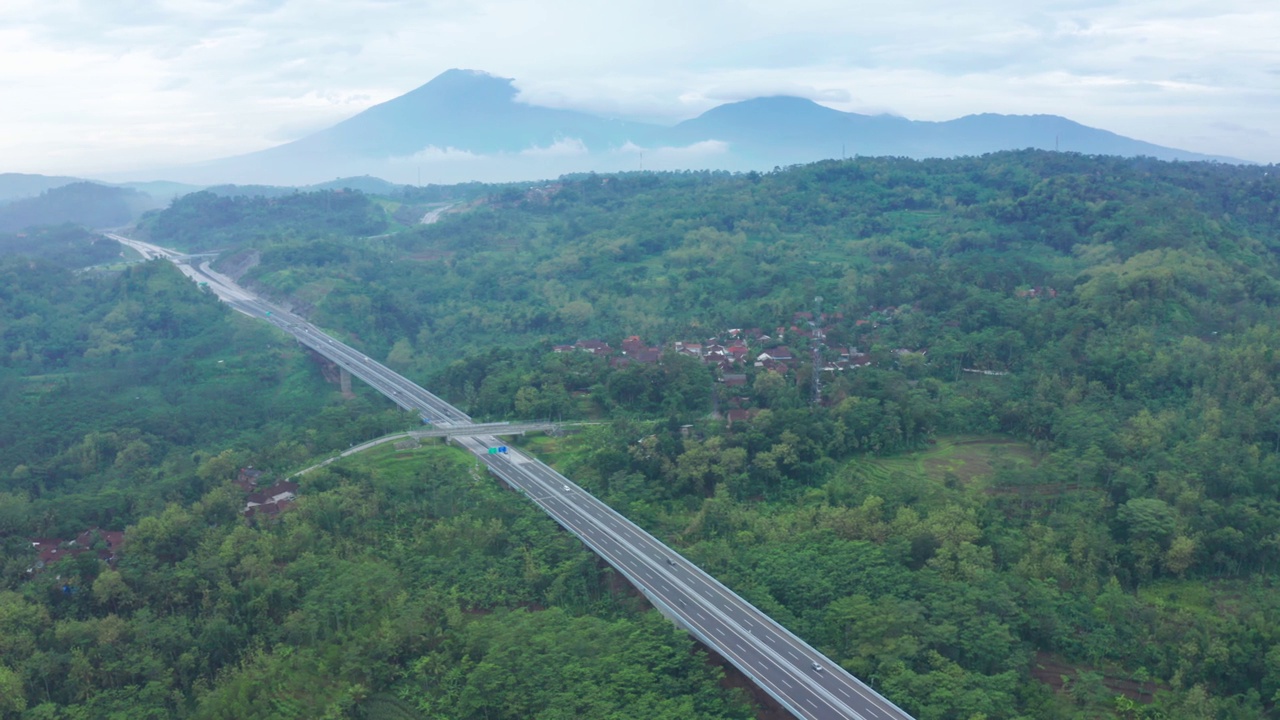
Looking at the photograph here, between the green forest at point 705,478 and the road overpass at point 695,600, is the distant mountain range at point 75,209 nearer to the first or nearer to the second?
the green forest at point 705,478

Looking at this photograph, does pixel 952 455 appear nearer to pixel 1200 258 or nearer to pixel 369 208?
pixel 1200 258

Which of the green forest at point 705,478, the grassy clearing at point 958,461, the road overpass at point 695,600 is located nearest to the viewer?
the road overpass at point 695,600

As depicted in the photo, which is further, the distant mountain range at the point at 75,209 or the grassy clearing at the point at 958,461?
the distant mountain range at the point at 75,209

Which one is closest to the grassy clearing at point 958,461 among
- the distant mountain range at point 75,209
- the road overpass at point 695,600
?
the road overpass at point 695,600

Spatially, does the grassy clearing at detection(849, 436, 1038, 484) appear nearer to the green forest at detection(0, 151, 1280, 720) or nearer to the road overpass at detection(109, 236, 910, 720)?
the green forest at detection(0, 151, 1280, 720)

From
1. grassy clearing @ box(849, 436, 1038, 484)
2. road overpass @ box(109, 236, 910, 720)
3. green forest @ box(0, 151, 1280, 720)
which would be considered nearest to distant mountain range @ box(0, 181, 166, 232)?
green forest @ box(0, 151, 1280, 720)

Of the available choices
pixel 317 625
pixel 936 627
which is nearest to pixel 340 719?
pixel 317 625
